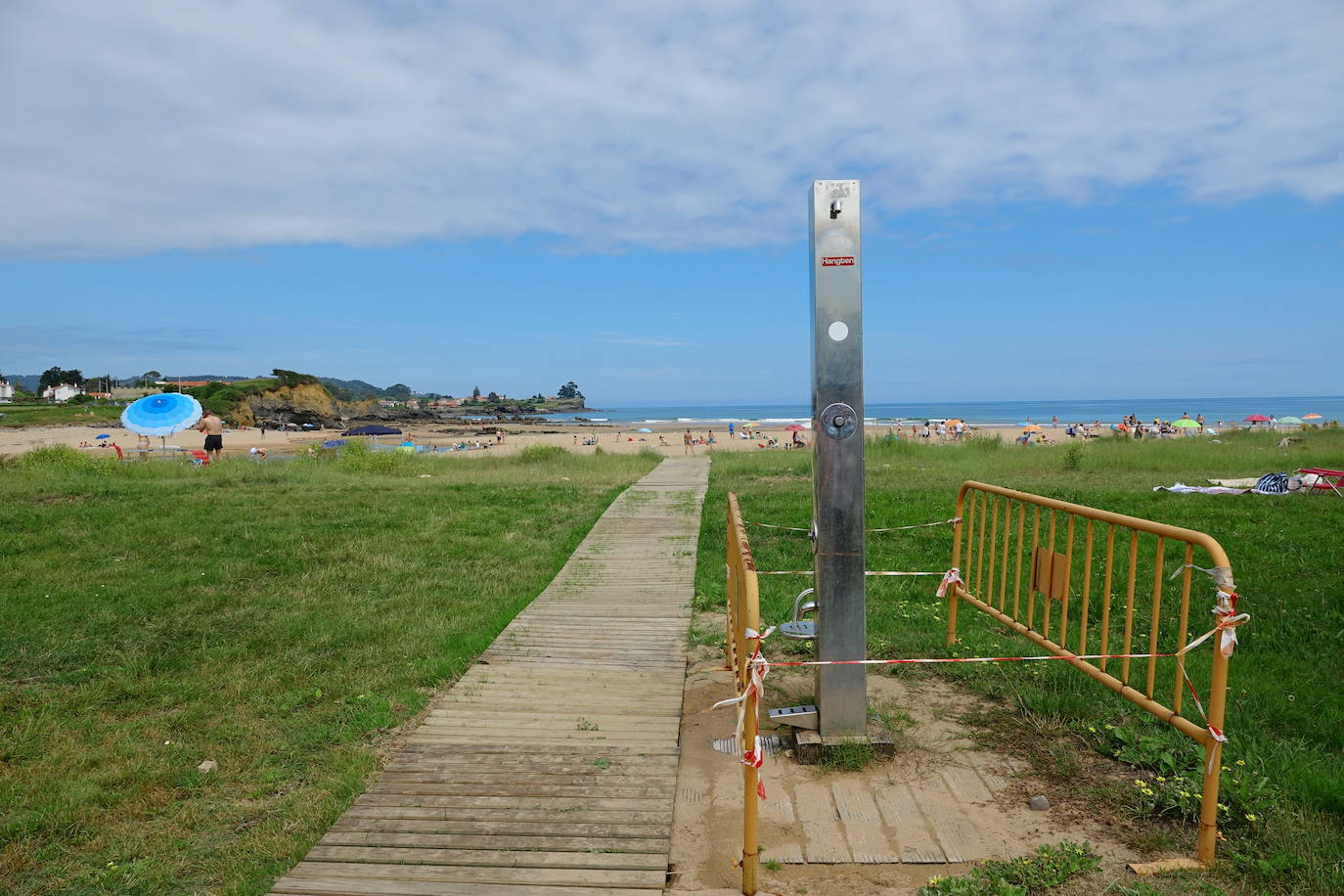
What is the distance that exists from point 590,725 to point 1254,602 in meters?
5.49

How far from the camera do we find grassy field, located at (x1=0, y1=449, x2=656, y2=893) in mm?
3688


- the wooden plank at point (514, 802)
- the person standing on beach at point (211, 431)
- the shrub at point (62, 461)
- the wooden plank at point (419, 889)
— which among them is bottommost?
the wooden plank at point (419, 889)

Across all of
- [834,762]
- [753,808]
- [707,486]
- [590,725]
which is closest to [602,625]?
[590,725]

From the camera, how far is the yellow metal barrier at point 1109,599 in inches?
131

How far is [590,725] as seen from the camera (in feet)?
15.4

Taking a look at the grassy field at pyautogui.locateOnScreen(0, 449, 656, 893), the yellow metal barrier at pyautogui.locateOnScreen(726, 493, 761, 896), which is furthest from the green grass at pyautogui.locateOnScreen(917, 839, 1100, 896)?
the grassy field at pyautogui.locateOnScreen(0, 449, 656, 893)

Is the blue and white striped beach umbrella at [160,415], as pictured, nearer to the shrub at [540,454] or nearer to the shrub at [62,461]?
the shrub at [62,461]

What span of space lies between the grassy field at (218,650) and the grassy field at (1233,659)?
2703 millimetres

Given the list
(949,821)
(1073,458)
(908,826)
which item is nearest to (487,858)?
(908,826)

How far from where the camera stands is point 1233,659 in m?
5.62

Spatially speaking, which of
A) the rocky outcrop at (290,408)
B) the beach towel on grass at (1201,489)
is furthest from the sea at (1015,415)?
the beach towel on grass at (1201,489)

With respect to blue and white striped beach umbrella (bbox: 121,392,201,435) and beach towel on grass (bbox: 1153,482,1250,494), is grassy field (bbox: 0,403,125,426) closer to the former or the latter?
blue and white striped beach umbrella (bbox: 121,392,201,435)

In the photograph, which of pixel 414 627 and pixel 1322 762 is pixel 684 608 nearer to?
pixel 414 627

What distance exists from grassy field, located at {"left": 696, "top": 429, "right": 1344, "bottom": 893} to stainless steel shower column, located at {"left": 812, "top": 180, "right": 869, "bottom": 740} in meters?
1.12
